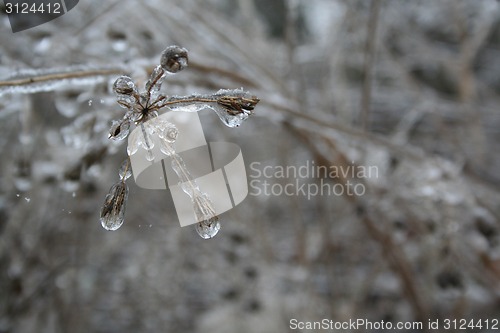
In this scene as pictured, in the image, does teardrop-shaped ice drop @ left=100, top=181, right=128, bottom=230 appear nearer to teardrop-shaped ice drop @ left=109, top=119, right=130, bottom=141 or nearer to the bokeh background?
teardrop-shaped ice drop @ left=109, top=119, right=130, bottom=141

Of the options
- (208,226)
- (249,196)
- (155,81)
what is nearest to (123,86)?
(155,81)

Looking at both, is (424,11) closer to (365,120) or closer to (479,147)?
(479,147)

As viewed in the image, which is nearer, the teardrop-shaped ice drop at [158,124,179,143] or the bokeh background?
the teardrop-shaped ice drop at [158,124,179,143]

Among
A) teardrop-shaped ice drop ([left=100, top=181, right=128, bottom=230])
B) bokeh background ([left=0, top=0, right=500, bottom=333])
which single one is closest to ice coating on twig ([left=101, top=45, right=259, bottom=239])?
teardrop-shaped ice drop ([left=100, top=181, right=128, bottom=230])

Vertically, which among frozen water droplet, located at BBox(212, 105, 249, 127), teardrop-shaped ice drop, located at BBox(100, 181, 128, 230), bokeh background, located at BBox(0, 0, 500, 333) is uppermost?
frozen water droplet, located at BBox(212, 105, 249, 127)

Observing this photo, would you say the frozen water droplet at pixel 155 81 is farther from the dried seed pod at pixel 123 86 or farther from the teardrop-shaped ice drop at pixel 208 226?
the teardrop-shaped ice drop at pixel 208 226

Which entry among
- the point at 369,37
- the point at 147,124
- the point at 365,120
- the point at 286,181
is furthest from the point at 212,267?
Result: the point at 147,124
